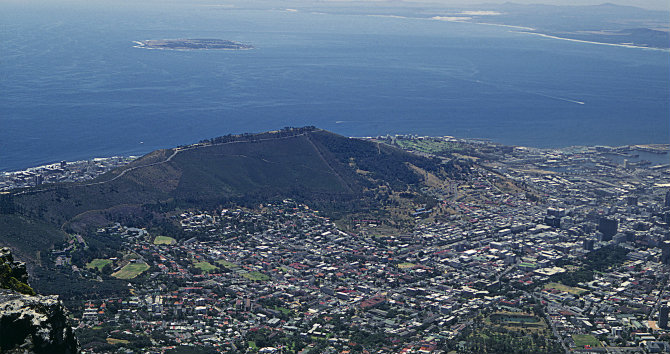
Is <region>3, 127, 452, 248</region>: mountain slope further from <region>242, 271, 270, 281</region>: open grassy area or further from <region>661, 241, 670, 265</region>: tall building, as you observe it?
<region>661, 241, 670, 265</region>: tall building

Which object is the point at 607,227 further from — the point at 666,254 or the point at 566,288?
the point at 566,288

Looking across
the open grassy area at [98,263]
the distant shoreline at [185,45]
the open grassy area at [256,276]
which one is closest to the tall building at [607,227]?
the open grassy area at [256,276]

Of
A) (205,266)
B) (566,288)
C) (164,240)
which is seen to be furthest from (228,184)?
(566,288)

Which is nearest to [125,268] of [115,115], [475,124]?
[115,115]

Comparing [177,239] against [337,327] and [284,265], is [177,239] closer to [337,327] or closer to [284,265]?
[284,265]

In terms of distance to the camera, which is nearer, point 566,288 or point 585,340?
point 585,340

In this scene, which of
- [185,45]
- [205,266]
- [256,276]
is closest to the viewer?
[256,276]
